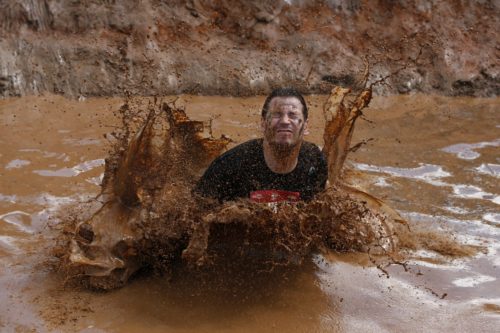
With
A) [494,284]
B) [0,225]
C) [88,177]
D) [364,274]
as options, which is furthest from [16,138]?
[494,284]

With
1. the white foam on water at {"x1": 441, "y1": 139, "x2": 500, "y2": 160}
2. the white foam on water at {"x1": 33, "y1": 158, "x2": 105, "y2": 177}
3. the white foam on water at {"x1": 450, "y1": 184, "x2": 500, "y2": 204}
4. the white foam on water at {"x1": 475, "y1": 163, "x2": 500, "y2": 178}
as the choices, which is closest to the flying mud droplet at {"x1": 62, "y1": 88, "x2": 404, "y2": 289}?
the white foam on water at {"x1": 33, "y1": 158, "x2": 105, "y2": 177}

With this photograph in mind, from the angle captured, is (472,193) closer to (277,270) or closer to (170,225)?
(277,270)

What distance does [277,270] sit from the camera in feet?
13.9

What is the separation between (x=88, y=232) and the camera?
412 centimetres

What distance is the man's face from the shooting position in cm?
413

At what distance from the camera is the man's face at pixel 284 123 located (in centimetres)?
413

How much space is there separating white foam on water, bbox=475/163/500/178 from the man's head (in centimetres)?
302

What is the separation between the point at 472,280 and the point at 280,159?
158 cm

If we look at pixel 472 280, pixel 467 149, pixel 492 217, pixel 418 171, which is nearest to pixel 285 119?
pixel 472 280

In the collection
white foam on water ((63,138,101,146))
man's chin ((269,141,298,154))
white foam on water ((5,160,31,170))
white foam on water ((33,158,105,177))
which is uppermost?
man's chin ((269,141,298,154))

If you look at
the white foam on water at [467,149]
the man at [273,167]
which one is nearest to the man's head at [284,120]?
the man at [273,167]

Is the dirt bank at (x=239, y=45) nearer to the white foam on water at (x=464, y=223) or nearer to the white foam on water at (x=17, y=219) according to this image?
the white foam on water at (x=17, y=219)

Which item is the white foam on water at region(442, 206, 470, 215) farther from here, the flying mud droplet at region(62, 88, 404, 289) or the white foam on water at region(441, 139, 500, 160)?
the white foam on water at region(441, 139, 500, 160)

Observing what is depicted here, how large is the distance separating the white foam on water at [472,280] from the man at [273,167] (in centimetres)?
116
